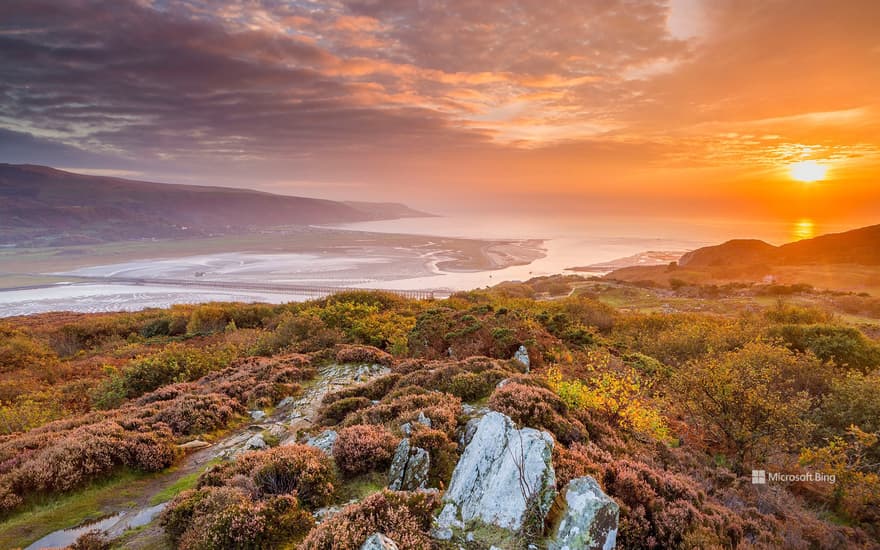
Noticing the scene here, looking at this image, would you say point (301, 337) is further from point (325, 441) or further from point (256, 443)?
point (325, 441)

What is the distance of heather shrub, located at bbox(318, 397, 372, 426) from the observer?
33.9ft

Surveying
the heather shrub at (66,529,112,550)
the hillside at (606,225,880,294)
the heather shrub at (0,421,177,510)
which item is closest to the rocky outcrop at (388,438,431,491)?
the heather shrub at (66,529,112,550)

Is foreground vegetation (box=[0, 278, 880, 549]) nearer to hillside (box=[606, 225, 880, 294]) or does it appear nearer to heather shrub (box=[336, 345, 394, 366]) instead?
heather shrub (box=[336, 345, 394, 366])

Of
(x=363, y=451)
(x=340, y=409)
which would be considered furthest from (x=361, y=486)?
(x=340, y=409)

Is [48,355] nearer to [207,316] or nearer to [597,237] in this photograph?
[207,316]

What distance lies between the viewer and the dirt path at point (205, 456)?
6.36 m

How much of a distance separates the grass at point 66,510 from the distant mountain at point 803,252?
8232cm

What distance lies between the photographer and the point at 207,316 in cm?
2962

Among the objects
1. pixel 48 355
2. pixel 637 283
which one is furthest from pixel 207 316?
pixel 637 283

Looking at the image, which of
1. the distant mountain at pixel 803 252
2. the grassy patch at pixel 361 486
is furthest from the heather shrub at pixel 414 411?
the distant mountain at pixel 803 252

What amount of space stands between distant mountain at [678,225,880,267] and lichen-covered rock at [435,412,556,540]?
77668mm

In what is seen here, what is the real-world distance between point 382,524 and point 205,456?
22.8 ft

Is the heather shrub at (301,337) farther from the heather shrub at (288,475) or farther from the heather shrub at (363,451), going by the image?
the heather shrub at (363,451)

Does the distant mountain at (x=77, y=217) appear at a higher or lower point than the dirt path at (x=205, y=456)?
→ higher
